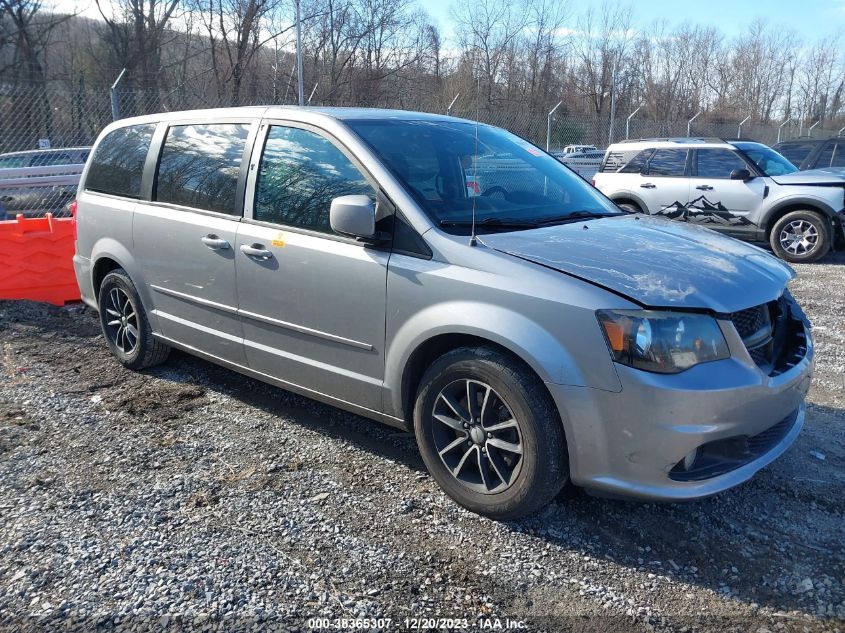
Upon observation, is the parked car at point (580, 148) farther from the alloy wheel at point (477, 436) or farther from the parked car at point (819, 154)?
the alloy wheel at point (477, 436)

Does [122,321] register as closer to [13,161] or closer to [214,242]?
[214,242]

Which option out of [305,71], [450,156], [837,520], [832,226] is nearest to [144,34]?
[305,71]

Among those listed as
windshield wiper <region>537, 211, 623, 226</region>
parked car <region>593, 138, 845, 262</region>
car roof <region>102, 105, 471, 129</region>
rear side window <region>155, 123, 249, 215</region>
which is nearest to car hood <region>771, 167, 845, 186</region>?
parked car <region>593, 138, 845, 262</region>

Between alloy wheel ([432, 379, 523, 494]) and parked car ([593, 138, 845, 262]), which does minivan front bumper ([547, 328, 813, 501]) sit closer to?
alloy wheel ([432, 379, 523, 494])

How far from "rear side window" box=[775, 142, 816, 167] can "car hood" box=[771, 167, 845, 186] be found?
2.10 m

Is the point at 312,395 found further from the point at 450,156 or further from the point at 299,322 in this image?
the point at 450,156

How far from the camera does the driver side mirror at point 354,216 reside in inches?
129

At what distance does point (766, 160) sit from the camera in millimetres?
10555

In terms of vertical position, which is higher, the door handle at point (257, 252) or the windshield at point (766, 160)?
the windshield at point (766, 160)

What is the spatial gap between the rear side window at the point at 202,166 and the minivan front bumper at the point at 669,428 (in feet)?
8.13

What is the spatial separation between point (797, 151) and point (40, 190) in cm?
1405

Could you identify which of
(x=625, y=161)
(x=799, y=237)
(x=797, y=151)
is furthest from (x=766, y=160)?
(x=797, y=151)

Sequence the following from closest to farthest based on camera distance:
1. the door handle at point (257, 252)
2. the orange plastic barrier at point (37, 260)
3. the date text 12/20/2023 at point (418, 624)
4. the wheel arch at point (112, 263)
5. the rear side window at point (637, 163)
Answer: the date text 12/20/2023 at point (418, 624) → the door handle at point (257, 252) → the wheel arch at point (112, 263) → the orange plastic barrier at point (37, 260) → the rear side window at point (637, 163)

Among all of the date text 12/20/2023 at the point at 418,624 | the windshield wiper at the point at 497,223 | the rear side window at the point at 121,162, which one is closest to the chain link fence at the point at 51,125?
the rear side window at the point at 121,162
